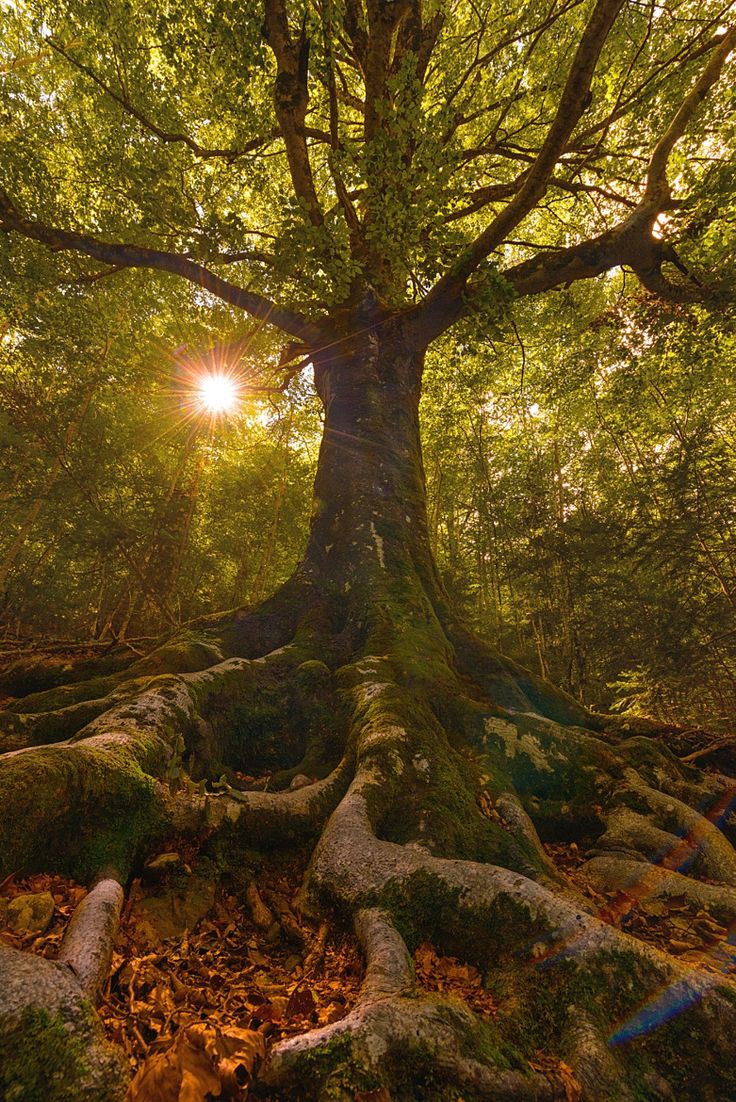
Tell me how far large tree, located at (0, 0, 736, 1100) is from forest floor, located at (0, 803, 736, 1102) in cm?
12

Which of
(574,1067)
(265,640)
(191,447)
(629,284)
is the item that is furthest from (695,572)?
(191,447)

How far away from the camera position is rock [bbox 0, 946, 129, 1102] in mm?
1229

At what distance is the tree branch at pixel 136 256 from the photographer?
6.72 metres

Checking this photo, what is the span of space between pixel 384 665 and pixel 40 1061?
363cm

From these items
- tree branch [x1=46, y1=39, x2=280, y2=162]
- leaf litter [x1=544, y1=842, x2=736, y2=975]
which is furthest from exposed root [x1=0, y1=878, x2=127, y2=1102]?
tree branch [x1=46, y1=39, x2=280, y2=162]

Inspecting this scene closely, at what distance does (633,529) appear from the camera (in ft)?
29.5

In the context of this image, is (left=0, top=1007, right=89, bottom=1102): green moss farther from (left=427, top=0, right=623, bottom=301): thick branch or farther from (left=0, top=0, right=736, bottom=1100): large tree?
(left=427, top=0, right=623, bottom=301): thick branch

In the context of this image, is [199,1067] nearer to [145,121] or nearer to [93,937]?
[93,937]

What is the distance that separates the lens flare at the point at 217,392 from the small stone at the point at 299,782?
10.2 metres

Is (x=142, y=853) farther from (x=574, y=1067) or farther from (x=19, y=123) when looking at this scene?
(x=19, y=123)

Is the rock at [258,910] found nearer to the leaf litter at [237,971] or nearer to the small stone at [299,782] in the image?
the leaf litter at [237,971]

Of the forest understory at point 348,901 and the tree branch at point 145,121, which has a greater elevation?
the tree branch at point 145,121

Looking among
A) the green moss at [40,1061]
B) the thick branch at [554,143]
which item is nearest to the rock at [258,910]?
the green moss at [40,1061]

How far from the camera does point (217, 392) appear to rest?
12961 mm
